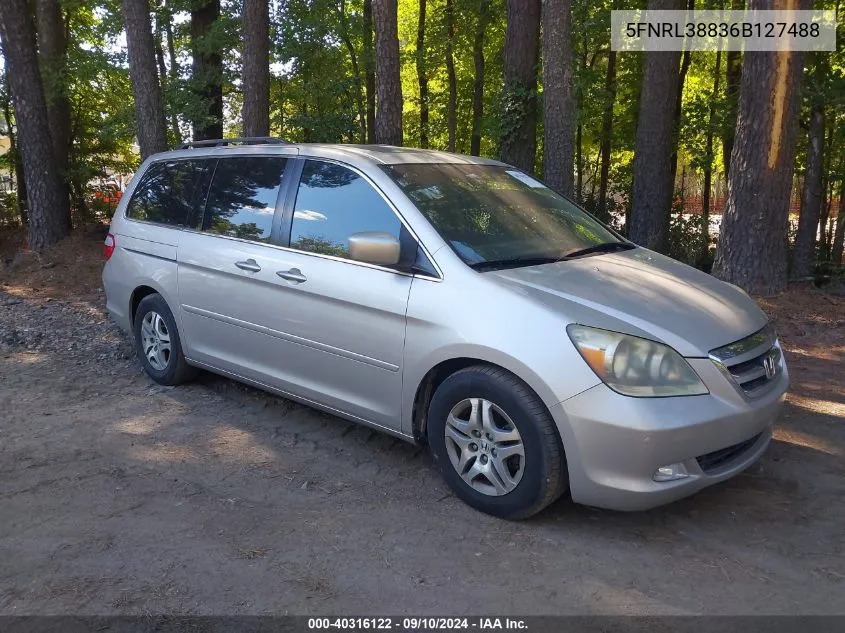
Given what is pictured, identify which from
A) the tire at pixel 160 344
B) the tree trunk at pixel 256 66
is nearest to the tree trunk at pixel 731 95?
the tree trunk at pixel 256 66

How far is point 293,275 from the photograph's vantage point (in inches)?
182

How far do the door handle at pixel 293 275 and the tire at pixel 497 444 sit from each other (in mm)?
1196

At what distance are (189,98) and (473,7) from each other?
8368mm

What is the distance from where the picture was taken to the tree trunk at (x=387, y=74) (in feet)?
30.6

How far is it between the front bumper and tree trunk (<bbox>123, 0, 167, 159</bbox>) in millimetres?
9713

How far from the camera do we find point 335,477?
14.4 feet

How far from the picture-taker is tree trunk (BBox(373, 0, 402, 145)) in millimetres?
9312

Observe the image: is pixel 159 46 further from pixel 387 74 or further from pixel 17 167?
pixel 387 74

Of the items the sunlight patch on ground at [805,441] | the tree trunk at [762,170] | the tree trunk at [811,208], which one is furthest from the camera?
the tree trunk at [811,208]

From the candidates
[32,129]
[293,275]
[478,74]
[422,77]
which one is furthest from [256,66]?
[422,77]

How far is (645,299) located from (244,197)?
291cm

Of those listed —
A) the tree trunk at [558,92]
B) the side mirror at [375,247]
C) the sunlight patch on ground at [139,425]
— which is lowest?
the sunlight patch on ground at [139,425]

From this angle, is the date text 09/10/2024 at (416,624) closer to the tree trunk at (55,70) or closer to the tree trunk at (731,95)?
the tree trunk at (731,95)

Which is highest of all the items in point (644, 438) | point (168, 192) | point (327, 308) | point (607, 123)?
point (607, 123)
